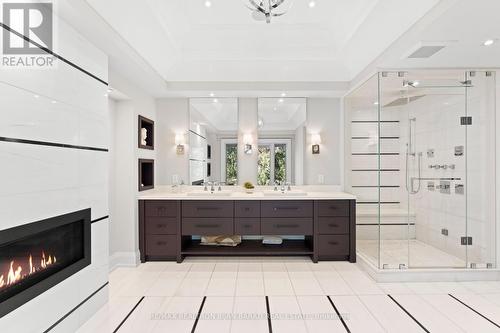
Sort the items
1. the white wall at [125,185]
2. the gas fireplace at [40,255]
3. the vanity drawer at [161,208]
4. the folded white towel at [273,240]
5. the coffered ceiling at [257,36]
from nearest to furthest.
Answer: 1. the gas fireplace at [40,255]
2. the coffered ceiling at [257,36]
3. the white wall at [125,185]
4. the vanity drawer at [161,208]
5. the folded white towel at [273,240]

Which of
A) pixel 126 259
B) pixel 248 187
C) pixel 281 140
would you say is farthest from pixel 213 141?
pixel 126 259

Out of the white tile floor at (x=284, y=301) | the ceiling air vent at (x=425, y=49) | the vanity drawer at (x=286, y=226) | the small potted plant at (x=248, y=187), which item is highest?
the ceiling air vent at (x=425, y=49)

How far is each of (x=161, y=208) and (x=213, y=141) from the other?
132 cm

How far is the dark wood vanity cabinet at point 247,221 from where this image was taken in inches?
144

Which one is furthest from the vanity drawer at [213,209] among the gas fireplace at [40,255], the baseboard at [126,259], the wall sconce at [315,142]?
the wall sconce at [315,142]

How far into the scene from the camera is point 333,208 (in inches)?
144

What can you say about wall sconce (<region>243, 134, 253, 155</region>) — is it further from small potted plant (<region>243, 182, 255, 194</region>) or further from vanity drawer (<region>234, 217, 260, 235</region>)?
vanity drawer (<region>234, 217, 260, 235</region>)

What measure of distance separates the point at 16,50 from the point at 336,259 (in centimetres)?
380

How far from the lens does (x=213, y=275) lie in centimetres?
328

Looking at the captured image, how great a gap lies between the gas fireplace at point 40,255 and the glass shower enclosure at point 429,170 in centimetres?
307

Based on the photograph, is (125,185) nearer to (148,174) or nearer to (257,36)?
(148,174)

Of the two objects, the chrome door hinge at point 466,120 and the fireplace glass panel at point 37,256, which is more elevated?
the chrome door hinge at point 466,120

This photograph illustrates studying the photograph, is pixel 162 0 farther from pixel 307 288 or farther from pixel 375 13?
pixel 307 288

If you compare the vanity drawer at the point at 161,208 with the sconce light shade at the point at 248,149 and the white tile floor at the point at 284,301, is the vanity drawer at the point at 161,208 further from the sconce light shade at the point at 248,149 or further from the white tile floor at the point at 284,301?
the sconce light shade at the point at 248,149
